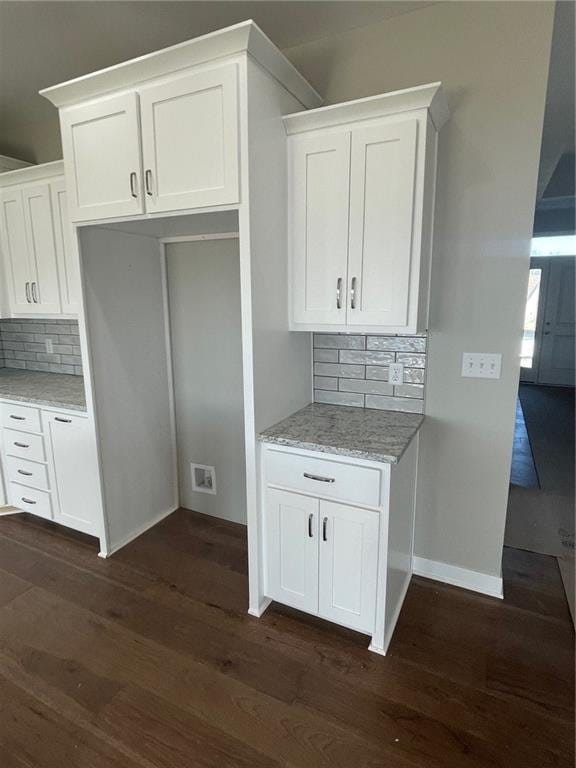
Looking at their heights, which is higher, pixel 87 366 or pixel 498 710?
pixel 87 366

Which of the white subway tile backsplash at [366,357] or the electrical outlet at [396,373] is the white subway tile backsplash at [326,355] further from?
the electrical outlet at [396,373]

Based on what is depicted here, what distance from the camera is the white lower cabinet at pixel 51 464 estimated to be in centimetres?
250

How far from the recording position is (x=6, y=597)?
220 cm

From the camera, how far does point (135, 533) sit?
2.75 meters

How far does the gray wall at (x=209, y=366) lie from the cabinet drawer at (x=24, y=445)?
85 cm

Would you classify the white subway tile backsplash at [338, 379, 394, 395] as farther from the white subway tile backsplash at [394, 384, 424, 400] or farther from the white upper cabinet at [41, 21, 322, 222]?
the white upper cabinet at [41, 21, 322, 222]

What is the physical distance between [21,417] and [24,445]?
0.64 feet

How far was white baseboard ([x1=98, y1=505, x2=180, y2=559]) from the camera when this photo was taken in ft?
8.36

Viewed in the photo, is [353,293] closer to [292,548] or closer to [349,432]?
[349,432]

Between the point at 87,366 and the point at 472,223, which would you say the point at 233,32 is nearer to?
A: the point at 472,223

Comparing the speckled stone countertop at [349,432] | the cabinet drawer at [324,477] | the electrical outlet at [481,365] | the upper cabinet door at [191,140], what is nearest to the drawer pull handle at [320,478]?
the cabinet drawer at [324,477]

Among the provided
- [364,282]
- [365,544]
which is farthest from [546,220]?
[365,544]

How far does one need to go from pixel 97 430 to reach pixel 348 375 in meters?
1.44

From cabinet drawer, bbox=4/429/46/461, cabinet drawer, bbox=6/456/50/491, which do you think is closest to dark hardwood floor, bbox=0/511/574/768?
cabinet drawer, bbox=6/456/50/491
